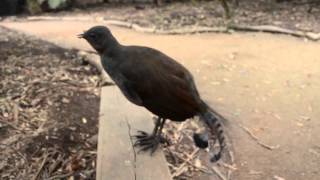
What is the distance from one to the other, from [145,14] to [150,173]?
671 cm

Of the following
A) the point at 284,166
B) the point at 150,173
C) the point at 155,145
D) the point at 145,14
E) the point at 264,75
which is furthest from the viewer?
the point at 145,14

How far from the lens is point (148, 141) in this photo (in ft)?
12.8

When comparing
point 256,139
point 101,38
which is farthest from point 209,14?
point 101,38

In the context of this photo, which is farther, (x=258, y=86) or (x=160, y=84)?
(x=258, y=86)

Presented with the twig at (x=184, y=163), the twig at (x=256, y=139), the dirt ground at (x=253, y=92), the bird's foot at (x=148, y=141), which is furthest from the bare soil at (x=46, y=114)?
the twig at (x=256, y=139)

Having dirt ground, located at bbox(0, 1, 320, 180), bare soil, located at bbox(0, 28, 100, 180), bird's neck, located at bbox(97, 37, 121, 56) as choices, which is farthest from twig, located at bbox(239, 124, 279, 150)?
bird's neck, located at bbox(97, 37, 121, 56)

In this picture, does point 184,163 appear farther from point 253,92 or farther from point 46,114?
point 253,92

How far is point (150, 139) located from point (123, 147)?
7.4 inches

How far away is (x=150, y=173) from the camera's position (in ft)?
11.6

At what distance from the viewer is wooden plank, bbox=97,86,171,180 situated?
3508mm

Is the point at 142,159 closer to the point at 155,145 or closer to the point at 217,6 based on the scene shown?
the point at 155,145

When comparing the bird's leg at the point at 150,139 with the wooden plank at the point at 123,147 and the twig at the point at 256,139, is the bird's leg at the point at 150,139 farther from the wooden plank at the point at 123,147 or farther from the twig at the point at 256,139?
the twig at the point at 256,139

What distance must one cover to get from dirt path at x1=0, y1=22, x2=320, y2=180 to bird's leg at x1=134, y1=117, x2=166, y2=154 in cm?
74

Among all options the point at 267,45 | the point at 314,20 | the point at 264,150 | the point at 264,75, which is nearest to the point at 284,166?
the point at 264,150
